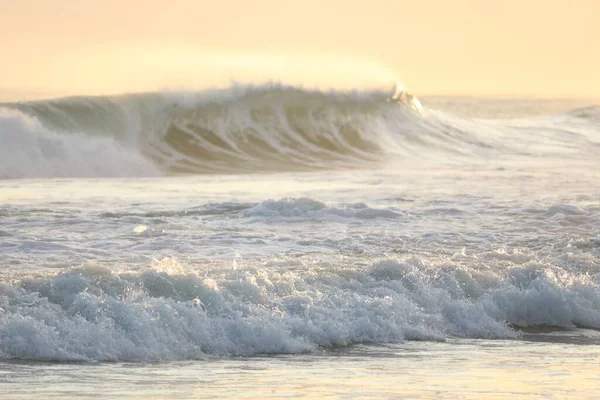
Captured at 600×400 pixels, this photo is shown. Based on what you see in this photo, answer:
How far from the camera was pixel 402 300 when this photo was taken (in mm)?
10086

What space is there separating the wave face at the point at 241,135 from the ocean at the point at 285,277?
0.12m

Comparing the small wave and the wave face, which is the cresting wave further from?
the wave face

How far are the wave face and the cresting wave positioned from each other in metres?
11.0

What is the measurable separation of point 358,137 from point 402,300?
17.6 m

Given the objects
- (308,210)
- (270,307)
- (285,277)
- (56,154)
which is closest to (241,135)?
(56,154)

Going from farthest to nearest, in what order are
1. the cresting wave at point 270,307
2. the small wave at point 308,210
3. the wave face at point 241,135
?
the wave face at point 241,135 < the small wave at point 308,210 < the cresting wave at point 270,307

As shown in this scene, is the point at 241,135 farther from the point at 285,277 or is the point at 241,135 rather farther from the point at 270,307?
the point at 270,307

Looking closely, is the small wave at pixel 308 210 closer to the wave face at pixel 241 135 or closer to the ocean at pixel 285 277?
the ocean at pixel 285 277

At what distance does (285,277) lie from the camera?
33.8ft

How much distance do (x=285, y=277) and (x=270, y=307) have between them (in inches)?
28.3

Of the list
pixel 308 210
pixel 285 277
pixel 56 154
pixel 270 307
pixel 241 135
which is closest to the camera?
pixel 270 307

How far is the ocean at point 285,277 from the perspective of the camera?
8.12 metres

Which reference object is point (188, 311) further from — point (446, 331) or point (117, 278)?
point (446, 331)

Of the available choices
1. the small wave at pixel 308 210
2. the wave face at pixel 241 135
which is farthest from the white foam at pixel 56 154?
the small wave at pixel 308 210
